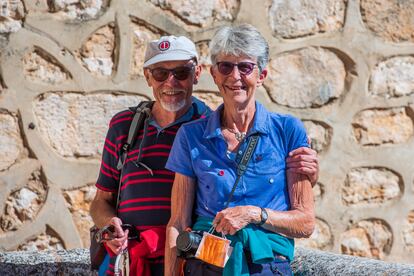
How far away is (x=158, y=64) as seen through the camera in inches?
109

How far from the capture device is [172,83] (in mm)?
2762

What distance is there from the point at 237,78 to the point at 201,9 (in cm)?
140

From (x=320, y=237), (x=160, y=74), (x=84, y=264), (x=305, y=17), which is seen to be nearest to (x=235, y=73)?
(x=160, y=74)

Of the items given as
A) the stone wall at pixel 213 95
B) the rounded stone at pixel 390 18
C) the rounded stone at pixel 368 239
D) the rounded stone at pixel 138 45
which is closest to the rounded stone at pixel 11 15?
the stone wall at pixel 213 95

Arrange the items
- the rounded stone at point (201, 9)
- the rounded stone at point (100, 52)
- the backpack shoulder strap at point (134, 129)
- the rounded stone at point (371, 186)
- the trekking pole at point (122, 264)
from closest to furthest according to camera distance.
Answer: the trekking pole at point (122, 264)
the backpack shoulder strap at point (134, 129)
the rounded stone at point (100, 52)
the rounded stone at point (201, 9)
the rounded stone at point (371, 186)

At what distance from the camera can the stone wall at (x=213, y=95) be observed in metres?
3.54

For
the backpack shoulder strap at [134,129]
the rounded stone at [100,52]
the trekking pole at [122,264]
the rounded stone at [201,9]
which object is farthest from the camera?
the rounded stone at [201,9]

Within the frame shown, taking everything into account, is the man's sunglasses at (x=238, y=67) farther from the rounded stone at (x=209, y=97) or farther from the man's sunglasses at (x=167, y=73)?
the rounded stone at (x=209, y=97)

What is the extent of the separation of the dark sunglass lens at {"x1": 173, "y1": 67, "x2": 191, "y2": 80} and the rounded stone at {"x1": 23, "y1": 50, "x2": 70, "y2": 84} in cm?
95

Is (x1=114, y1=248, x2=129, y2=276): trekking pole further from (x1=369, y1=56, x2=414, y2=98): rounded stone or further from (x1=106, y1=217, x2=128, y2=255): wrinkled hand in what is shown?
(x1=369, y1=56, x2=414, y2=98): rounded stone

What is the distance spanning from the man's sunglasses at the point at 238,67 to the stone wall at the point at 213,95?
→ 4.20ft

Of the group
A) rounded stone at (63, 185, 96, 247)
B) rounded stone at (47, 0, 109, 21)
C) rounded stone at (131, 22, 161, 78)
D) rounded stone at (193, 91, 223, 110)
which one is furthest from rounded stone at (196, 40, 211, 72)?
rounded stone at (63, 185, 96, 247)

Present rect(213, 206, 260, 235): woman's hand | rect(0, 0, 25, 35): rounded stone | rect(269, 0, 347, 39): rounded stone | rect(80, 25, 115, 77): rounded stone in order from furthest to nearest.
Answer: rect(269, 0, 347, 39): rounded stone < rect(80, 25, 115, 77): rounded stone < rect(0, 0, 25, 35): rounded stone < rect(213, 206, 260, 235): woman's hand

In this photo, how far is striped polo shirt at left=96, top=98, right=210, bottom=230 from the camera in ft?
8.87
